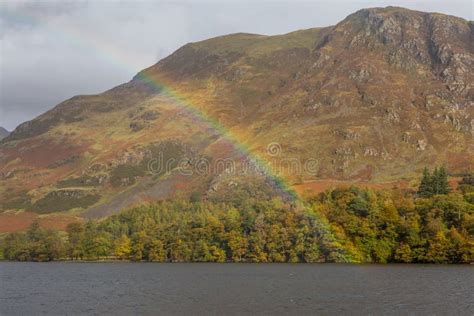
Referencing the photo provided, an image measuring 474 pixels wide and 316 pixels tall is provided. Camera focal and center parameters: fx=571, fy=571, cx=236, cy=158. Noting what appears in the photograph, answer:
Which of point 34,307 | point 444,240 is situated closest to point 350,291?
point 34,307

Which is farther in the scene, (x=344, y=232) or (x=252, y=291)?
(x=344, y=232)

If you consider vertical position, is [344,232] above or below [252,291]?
above

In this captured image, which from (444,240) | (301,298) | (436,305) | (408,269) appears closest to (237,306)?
(301,298)

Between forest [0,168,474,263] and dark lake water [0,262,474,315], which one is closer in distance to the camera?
dark lake water [0,262,474,315]

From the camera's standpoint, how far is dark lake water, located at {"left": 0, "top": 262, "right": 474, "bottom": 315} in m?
82.3

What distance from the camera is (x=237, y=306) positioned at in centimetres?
8575

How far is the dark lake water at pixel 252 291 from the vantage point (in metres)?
82.3

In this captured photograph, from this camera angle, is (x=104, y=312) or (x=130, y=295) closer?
(x=104, y=312)

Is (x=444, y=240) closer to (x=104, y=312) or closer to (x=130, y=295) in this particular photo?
(x=130, y=295)

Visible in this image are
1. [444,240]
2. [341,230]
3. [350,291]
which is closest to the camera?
[350,291]

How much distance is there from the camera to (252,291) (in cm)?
10381

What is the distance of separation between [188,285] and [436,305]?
52.8m

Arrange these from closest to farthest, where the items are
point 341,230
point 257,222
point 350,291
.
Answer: point 350,291
point 341,230
point 257,222

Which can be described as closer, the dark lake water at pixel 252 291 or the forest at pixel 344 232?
the dark lake water at pixel 252 291
